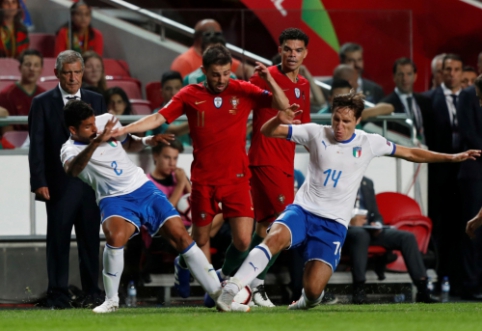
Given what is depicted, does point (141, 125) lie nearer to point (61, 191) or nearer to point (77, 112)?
point (77, 112)

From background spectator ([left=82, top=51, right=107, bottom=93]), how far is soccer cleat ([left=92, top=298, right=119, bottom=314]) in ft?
11.4

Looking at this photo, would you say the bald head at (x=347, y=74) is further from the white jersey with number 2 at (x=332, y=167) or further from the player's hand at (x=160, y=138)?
the player's hand at (x=160, y=138)

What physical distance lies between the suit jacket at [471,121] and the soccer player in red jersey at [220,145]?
111 inches

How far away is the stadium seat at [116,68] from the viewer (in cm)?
1070

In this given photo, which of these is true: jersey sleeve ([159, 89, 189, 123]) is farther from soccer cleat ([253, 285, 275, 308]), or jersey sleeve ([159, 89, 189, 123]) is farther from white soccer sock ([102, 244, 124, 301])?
soccer cleat ([253, 285, 275, 308])

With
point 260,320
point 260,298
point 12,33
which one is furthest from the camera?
point 12,33

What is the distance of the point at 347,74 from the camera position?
10.6 meters

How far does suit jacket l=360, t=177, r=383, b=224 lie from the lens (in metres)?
Answer: 10.2

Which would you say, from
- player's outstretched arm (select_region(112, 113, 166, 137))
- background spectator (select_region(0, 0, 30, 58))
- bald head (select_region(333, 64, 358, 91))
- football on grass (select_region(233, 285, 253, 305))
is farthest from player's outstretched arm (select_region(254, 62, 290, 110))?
background spectator (select_region(0, 0, 30, 58))

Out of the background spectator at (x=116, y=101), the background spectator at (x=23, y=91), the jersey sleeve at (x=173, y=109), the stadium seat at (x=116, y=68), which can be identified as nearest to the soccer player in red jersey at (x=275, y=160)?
the jersey sleeve at (x=173, y=109)

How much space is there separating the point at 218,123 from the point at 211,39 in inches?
98.1

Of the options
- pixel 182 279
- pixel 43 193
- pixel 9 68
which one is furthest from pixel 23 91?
pixel 182 279

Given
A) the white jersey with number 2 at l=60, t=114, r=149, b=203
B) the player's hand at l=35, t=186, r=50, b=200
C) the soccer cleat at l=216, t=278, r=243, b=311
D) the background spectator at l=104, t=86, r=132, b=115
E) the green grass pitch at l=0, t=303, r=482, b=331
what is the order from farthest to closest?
1. the background spectator at l=104, t=86, r=132, b=115
2. the player's hand at l=35, t=186, r=50, b=200
3. the white jersey with number 2 at l=60, t=114, r=149, b=203
4. the soccer cleat at l=216, t=278, r=243, b=311
5. the green grass pitch at l=0, t=303, r=482, b=331

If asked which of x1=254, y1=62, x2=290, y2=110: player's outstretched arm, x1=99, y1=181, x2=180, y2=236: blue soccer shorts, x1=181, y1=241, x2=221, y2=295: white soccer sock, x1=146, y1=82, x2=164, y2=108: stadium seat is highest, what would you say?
x1=146, y1=82, x2=164, y2=108: stadium seat
